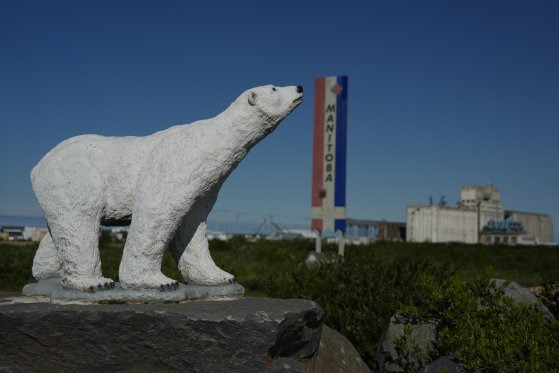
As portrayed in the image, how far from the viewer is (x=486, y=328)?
444 cm

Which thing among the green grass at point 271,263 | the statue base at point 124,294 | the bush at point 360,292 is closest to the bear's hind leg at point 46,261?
the statue base at point 124,294

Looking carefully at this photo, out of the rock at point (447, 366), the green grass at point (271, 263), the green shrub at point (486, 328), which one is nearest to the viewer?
the green shrub at point (486, 328)

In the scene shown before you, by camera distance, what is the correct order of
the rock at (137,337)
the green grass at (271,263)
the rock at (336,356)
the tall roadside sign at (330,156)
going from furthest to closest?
the tall roadside sign at (330,156), the green grass at (271,263), the rock at (336,356), the rock at (137,337)

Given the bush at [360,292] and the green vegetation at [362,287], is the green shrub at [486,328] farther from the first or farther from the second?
the bush at [360,292]

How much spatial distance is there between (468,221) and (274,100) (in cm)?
6688

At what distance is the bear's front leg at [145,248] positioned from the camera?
13.0 feet

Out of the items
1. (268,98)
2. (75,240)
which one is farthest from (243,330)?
(268,98)

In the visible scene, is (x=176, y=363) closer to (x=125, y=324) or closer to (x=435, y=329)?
(x=125, y=324)

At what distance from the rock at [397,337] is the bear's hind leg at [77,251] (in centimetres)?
243

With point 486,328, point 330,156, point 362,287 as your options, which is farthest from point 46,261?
point 330,156

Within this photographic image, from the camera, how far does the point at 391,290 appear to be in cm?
695

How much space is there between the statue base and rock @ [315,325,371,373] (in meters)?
1.01

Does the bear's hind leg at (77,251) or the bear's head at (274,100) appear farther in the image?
the bear's head at (274,100)

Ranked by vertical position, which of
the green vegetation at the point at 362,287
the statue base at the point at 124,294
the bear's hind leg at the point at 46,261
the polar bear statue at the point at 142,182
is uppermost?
the polar bear statue at the point at 142,182
